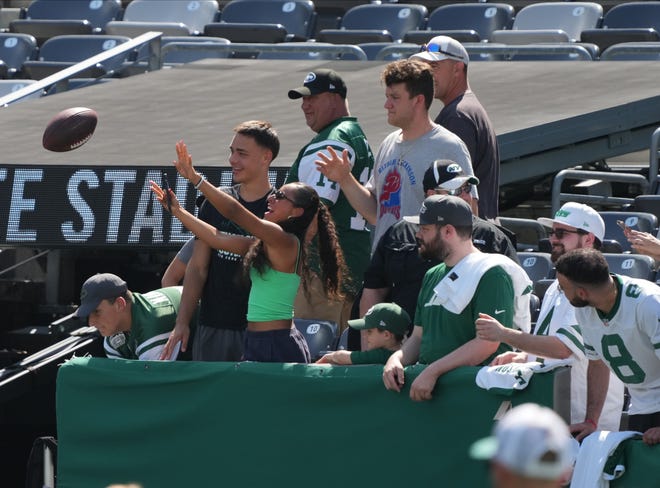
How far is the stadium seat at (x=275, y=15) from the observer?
13602 mm

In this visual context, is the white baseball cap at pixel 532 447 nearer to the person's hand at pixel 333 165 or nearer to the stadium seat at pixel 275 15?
the person's hand at pixel 333 165

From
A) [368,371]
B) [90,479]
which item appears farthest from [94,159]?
[368,371]

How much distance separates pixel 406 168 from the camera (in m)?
6.50

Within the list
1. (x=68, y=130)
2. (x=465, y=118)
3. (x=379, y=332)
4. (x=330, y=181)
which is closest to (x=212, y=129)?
(x=68, y=130)

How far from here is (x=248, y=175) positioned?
6570mm

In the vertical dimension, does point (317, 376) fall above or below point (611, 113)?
below

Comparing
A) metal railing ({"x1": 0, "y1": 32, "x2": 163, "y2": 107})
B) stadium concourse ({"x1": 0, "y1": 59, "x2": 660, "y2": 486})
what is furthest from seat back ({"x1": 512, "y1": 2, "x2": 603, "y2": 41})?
metal railing ({"x1": 0, "y1": 32, "x2": 163, "y2": 107})

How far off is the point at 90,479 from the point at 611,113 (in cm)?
426

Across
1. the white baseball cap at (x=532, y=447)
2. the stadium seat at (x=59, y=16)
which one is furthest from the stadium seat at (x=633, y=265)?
the stadium seat at (x=59, y=16)

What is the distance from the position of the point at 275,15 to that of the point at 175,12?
1257mm

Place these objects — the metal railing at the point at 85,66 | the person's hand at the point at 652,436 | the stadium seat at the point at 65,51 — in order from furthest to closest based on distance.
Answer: the stadium seat at the point at 65,51, the metal railing at the point at 85,66, the person's hand at the point at 652,436

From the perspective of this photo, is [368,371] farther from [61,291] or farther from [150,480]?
[61,291]

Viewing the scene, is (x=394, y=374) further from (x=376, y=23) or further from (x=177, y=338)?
(x=376, y=23)

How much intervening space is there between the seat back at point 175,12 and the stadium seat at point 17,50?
127 cm
